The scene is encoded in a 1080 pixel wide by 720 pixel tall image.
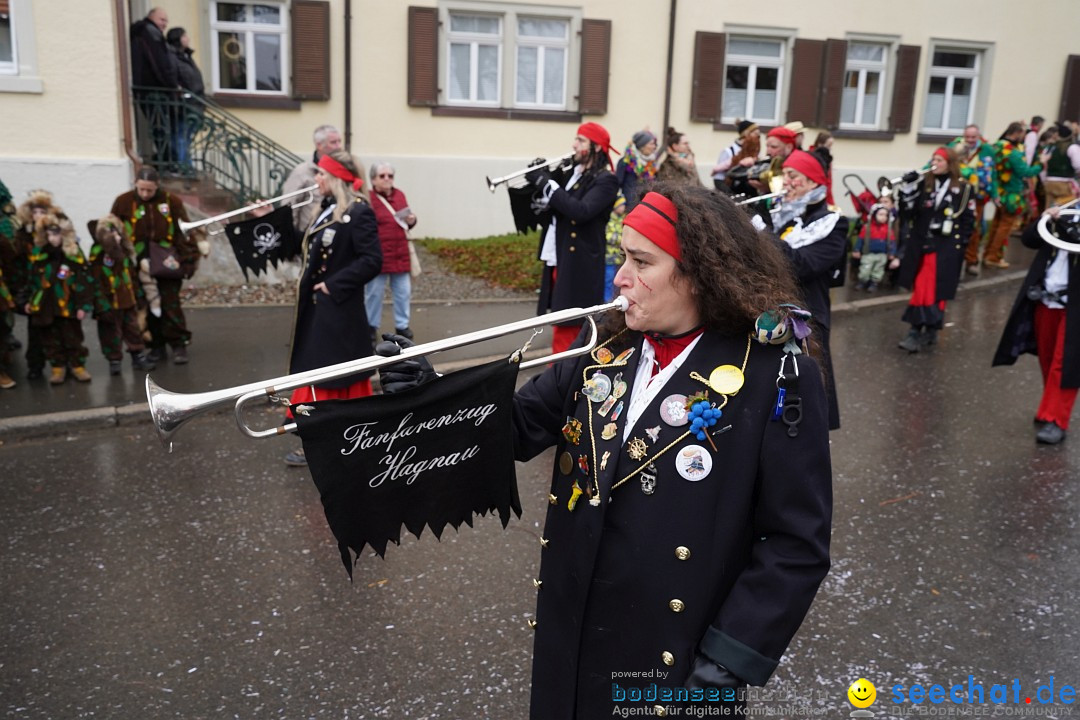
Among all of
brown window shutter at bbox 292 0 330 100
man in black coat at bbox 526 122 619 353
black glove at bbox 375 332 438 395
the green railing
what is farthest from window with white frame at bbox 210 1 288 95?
black glove at bbox 375 332 438 395

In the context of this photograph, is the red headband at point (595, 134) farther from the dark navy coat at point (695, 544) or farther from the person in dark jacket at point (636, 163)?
the dark navy coat at point (695, 544)

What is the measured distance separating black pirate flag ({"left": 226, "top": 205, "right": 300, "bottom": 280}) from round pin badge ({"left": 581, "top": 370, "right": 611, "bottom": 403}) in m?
5.10

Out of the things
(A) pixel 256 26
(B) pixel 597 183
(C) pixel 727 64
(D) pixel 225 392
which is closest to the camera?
(D) pixel 225 392

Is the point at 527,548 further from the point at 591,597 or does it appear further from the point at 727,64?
the point at 727,64

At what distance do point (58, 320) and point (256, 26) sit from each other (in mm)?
8303

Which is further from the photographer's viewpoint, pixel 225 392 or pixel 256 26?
pixel 256 26

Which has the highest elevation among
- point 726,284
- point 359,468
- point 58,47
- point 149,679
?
point 58,47

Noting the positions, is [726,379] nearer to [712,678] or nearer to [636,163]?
[712,678]

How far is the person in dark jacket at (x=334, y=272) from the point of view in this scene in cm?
606

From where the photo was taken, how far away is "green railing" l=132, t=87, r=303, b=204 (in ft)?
40.7

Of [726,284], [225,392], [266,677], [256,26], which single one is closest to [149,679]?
[266,677]

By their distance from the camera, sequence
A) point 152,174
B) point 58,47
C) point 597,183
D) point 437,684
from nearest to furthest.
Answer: point 437,684
point 597,183
point 152,174
point 58,47

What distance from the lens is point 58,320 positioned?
785 cm

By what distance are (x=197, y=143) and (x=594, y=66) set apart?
638 cm
